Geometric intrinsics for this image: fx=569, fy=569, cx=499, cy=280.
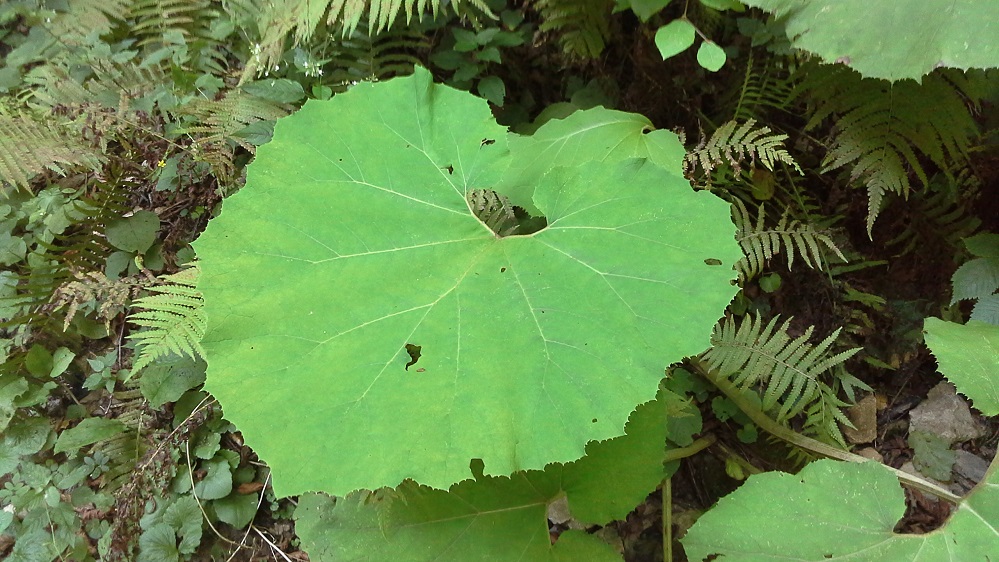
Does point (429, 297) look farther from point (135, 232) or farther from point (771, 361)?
point (135, 232)

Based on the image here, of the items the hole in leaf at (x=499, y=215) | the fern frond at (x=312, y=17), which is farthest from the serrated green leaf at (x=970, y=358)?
the fern frond at (x=312, y=17)

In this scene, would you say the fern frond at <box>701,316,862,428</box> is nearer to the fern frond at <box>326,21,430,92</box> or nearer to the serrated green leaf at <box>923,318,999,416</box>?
the serrated green leaf at <box>923,318,999,416</box>

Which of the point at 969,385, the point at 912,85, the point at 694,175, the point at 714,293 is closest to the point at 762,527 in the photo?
the point at 714,293

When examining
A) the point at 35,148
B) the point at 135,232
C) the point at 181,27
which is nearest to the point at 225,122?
the point at 135,232

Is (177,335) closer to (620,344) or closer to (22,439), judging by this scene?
(22,439)

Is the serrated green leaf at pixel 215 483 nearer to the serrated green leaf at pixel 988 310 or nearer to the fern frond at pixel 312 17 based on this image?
the fern frond at pixel 312 17

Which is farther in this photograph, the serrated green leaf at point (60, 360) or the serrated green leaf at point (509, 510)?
the serrated green leaf at point (60, 360)
